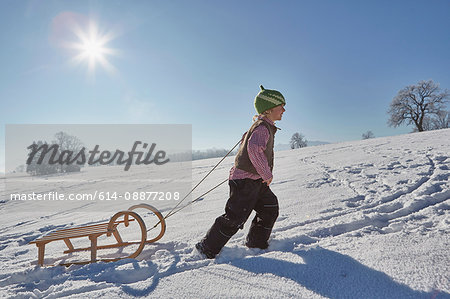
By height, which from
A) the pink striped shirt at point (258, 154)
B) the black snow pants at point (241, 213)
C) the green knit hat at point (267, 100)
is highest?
the green knit hat at point (267, 100)

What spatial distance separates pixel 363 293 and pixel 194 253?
4.55 feet

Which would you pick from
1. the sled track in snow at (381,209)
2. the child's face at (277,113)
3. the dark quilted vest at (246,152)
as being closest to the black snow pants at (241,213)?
the dark quilted vest at (246,152)

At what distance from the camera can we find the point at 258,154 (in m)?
2.04

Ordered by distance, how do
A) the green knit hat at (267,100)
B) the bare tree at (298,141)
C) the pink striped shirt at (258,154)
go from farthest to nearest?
the bare tree at (298,141), the green knit hat at (267,100), the pink striped shirt at (258,154)

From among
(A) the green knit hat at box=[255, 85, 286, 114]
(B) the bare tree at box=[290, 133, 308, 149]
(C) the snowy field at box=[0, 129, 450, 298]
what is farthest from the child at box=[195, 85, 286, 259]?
(B) the bare tree at box=[290, 133, 308, 149]

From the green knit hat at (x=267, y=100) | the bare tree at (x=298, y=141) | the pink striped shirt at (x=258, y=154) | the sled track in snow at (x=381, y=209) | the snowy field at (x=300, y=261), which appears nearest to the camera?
the snowy field at (x=300, y=261)

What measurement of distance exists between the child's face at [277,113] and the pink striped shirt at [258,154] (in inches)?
9.5

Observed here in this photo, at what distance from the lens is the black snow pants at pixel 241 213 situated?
6.82ft

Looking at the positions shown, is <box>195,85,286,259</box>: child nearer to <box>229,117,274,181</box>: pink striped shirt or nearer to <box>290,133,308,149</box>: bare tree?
<box>229,117,274,181</box>: pink striped shirt

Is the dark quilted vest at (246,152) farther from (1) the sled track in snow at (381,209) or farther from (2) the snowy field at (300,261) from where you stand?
(1) the sled track in snow at (381,209)

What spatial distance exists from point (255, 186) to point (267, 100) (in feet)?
2.74

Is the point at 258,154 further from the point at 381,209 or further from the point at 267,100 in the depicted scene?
the point at 381,209

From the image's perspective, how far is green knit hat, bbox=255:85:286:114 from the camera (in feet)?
7.37

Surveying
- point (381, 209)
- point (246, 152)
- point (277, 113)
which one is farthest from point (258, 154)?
point (381, 209)
